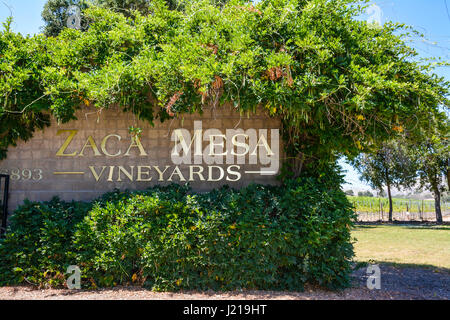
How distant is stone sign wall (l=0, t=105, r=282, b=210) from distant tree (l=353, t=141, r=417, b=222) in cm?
1691

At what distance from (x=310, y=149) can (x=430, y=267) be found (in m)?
4.46

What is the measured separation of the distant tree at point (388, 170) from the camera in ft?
72.2

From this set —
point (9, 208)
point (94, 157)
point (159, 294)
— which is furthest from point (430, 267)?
point (9, 208)

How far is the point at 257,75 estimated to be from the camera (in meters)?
5.37

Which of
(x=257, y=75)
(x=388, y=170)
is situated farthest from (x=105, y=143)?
(x=388, y=170)

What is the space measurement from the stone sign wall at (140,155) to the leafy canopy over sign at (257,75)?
35cm

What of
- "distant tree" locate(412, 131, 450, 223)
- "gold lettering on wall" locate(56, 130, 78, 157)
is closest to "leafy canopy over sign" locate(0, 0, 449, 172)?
"gold lettering on wall" locate(56, 130, 78, 157)

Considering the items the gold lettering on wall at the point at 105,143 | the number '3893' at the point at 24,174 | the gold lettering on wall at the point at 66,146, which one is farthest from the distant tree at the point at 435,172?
the number '3893' at the point at 24,174

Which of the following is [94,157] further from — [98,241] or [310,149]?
[310,149]

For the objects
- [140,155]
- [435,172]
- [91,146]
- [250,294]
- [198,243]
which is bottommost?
[250,294]

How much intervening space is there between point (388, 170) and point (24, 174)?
23.0m

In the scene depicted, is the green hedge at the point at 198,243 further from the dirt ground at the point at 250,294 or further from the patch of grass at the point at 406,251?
the patch of grass at the point at 406,251

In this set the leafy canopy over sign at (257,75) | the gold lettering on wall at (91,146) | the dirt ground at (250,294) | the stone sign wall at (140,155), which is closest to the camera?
the dirt ground at (250,294)

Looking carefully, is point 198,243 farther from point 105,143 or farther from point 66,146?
point 66,146
